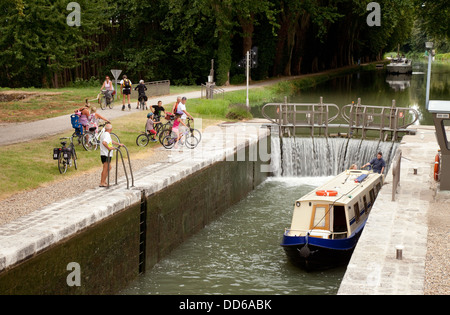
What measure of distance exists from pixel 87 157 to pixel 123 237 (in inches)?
238

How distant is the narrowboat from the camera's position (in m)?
16.1

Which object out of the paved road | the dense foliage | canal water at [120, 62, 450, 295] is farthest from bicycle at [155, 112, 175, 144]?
the dense foliage

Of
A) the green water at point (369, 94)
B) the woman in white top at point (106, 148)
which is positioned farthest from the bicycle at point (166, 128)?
the green water at point (369, 94)

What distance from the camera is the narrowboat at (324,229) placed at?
16064 mm

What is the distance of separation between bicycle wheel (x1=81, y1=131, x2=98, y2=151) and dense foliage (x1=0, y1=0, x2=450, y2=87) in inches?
881

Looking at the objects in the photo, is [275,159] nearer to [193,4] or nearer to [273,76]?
[193,4]

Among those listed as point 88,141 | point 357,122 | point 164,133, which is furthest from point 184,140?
point 357,122

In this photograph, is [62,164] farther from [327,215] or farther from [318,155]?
[318,155]

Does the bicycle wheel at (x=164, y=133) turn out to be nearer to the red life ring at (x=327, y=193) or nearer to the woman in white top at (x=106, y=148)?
the woman in white top at (x=106, y=148)

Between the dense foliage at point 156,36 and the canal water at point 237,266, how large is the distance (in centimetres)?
2618

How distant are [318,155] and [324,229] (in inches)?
481

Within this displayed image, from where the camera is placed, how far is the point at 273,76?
191 ft
